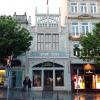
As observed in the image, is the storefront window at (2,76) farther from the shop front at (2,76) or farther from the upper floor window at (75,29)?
the upper floor window at (75,29)

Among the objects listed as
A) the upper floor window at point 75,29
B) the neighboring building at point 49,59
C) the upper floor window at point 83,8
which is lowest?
the neighboring building at point 49,59

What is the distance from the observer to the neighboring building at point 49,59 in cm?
4716

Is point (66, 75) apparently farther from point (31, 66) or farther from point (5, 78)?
point (5, 78)

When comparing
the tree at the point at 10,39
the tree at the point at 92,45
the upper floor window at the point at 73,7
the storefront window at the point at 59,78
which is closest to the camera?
the tree at the point at 92,45

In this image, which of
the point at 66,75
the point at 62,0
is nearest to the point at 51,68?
the point at 66,75

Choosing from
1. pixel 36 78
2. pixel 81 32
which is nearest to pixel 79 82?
pixel 36 78

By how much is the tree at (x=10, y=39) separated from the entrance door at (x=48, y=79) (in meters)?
7.47

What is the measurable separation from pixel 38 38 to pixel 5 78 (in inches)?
335

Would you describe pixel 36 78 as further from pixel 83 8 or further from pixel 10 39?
pixel 83 8

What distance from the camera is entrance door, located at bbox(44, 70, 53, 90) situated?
154 feet

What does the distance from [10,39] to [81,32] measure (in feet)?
44.2

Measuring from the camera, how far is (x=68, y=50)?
47.6m

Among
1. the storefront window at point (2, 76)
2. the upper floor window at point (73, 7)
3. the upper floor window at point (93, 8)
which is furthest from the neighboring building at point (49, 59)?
the upper floor window at point (93, 8)

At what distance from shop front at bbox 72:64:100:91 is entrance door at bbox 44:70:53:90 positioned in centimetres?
359
